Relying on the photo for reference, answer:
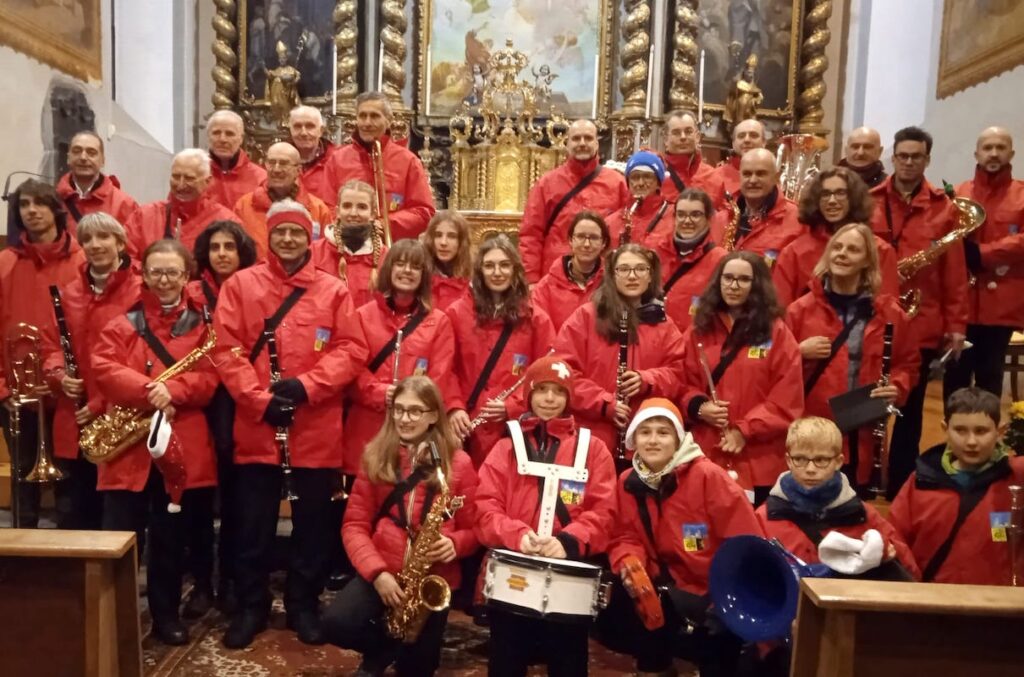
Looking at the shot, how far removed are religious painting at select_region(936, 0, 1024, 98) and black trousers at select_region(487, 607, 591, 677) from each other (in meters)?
5.89

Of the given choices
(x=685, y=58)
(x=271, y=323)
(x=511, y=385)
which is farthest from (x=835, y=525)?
(x=685, y=58)

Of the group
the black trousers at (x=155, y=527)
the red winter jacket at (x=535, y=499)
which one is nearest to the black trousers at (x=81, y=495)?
the black trousers at (x=155, y=527)

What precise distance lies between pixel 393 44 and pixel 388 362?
6727 mm

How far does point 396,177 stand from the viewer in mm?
5531

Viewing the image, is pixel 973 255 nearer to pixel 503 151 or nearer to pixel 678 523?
pixel 678 523

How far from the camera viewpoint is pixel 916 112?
32.4 feet

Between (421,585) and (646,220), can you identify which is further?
(646,220)

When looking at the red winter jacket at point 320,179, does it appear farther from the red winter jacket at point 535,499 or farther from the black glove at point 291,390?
the red winter jacket at point 535,499

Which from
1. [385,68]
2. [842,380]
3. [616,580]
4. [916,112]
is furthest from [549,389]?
[916,112]

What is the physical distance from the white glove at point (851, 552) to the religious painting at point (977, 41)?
5.38 meters

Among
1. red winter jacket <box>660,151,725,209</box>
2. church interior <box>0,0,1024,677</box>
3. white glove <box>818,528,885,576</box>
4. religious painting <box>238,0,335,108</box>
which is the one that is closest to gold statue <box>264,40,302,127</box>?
religious painting <box>238,0,335,108</box>

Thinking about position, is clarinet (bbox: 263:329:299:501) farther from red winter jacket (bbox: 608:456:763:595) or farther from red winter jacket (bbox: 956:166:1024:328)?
red winter jacket (bbox: 956:166:1024:328)

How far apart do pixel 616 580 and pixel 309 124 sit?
3293mm

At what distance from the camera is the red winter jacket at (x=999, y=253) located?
4966 millimetres
